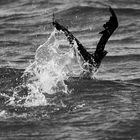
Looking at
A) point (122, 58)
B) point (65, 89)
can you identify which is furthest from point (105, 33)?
point (122, 58)

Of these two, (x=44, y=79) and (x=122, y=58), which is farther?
(x=122, y=58)

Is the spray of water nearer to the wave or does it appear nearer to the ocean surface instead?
the ocean surface

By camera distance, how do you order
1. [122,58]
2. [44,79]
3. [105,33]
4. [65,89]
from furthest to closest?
[122,58] < [44,79] < [65,89] < [105,33]

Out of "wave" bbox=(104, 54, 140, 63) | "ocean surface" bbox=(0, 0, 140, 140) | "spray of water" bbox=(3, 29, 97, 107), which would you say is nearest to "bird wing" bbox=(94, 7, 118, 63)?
"spray of water" bbox=(3, 29, 97, 107)

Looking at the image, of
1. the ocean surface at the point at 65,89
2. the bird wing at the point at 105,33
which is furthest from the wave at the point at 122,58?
the bird wing at the point at 105,33

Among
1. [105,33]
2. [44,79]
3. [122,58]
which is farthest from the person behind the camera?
[122,58]

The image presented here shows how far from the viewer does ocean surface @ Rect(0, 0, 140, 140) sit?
11.6m

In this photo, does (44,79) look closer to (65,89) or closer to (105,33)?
(65,89)

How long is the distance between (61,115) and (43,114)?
0.34 m

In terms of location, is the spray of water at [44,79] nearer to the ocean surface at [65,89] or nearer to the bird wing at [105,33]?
the ocean surface at [65,89]

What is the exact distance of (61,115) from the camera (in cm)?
1215

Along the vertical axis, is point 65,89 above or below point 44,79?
below

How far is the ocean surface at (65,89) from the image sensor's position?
1157 cm

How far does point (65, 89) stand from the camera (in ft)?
44.6
